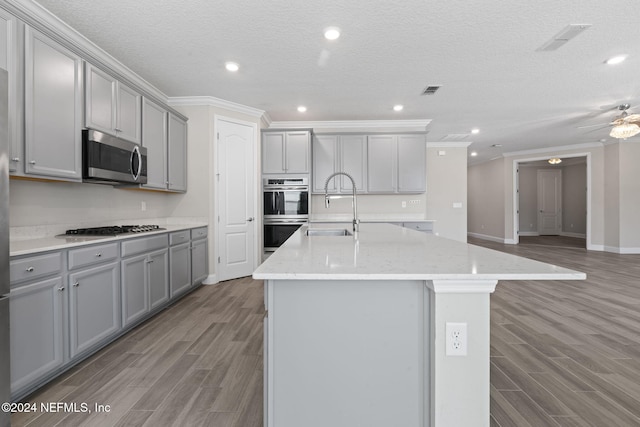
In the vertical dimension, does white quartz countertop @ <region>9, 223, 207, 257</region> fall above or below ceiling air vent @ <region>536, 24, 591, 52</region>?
below

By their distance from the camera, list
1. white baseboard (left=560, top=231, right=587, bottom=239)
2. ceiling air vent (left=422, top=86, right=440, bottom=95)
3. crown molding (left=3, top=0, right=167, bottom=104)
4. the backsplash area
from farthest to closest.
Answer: white baseboard (left=560, top=231, right=587, bottom=239) → ceiling air vent (left=422, top=86, right=440, bottom=95) → the backsplash area → crown molding (left=3, top=0, right=167, bottom=104)

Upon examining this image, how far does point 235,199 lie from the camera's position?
4.49 meters

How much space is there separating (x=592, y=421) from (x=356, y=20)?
3008 millimetres

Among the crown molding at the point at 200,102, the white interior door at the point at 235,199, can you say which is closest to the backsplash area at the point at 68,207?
the white interior door at the point at 235,199

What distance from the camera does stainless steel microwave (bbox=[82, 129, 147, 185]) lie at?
2.47m

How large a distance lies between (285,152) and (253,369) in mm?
3577

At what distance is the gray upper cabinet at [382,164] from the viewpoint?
5.32 meters

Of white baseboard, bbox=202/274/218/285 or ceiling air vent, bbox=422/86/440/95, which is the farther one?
white baseboard, bbox=202/274/218/285

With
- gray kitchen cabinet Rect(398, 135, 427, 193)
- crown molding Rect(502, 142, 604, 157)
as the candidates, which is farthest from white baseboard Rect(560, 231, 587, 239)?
gray kitchen cabinet Rect(398, 135, 427, 193)

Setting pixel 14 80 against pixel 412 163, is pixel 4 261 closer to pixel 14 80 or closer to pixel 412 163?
pixel 14 80

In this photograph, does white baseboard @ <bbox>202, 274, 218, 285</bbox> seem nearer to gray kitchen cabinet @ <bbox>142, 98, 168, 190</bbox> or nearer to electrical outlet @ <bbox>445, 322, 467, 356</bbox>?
gray kitchen cabinet @ <bbox>142, 98, 168, 190</bbox>

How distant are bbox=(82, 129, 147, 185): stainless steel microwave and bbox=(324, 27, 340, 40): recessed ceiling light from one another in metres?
2.09

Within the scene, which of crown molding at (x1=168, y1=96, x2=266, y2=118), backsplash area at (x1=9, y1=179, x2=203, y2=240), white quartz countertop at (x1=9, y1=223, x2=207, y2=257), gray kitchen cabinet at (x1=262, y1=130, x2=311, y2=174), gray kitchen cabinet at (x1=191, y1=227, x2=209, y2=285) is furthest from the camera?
gray kitchen cabinet at (x1=262, y1=130, x2=311, y2=174)

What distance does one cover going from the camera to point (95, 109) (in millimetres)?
2596
